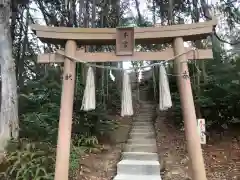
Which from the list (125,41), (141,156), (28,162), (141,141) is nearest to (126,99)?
(125,41)

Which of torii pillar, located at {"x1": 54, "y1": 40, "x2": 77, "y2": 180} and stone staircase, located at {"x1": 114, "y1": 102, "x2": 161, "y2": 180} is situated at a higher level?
torii pillar, located at {"x1": 54, "y1": 40, "x2": 77, "y2": 180}

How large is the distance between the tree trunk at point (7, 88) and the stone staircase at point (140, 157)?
2.46 metres

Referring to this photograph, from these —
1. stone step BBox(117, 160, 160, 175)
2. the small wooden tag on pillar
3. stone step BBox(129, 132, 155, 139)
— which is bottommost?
stone step BBox(117, 160, 160, 175)

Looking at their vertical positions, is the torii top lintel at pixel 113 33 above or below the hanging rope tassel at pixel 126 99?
above

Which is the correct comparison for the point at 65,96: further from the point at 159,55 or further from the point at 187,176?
the point at 187,176

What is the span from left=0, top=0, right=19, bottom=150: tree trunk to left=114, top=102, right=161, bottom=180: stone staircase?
2.46m

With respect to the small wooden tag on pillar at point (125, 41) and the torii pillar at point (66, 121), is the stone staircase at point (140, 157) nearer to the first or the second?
the torii pillar at point (66, 121)

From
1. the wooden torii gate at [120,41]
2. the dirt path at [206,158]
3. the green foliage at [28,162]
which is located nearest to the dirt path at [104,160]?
the green foliage at [28,162]

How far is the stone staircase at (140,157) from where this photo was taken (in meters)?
5.98

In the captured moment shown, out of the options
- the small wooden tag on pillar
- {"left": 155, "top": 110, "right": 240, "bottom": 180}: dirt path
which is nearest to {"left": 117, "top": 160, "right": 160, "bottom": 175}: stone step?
{"left": 155, "top": 110, "right": 240, "bottom": 180}: dirt path

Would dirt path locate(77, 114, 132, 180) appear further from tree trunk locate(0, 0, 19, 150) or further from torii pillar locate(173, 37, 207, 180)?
torii pillar locate(173, 37, 207, 180)

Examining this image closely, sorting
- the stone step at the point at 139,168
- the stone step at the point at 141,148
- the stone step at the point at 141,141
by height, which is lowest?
the stone step at the point at 139,168

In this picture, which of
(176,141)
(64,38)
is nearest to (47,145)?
(64,38)

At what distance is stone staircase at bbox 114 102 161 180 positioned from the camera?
598cm
